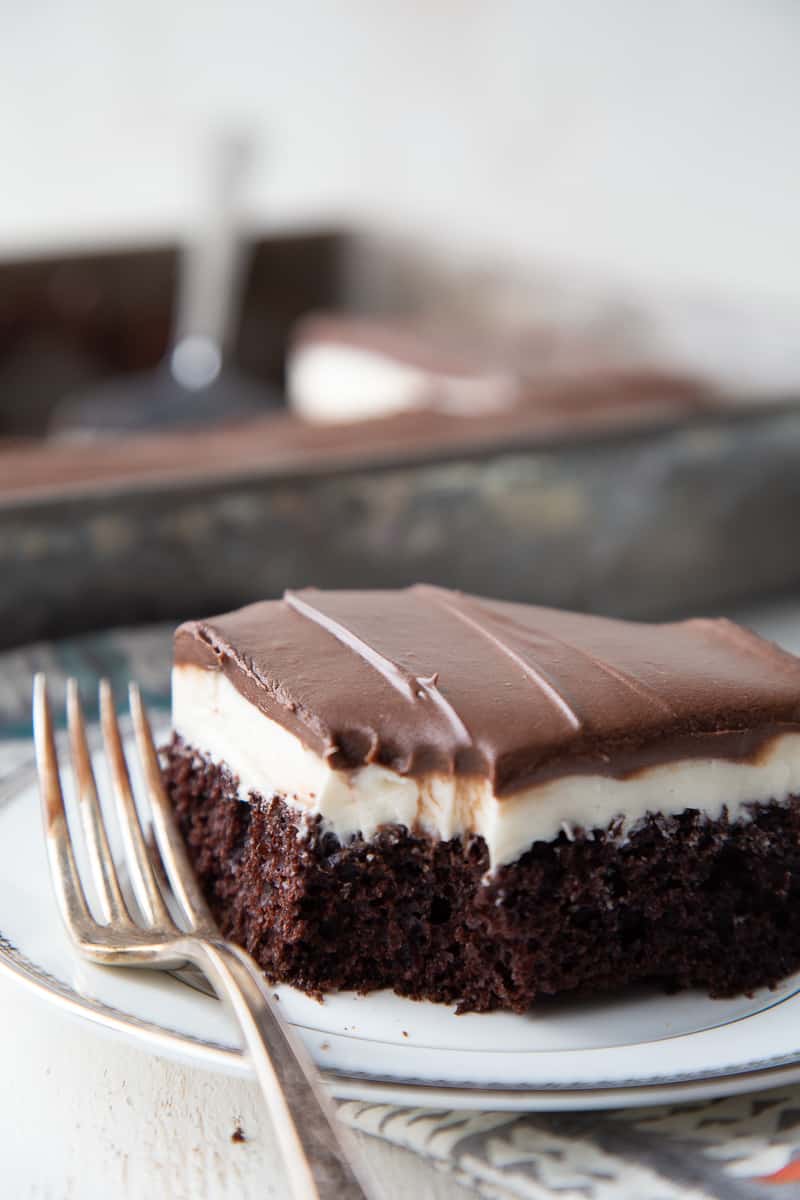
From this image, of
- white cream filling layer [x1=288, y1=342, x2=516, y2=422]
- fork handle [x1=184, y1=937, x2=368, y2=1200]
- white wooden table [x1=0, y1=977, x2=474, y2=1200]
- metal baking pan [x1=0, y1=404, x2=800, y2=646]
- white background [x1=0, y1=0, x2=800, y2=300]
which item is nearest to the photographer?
fork handle [x1=184, y1=937, x2=368, y2=1200]

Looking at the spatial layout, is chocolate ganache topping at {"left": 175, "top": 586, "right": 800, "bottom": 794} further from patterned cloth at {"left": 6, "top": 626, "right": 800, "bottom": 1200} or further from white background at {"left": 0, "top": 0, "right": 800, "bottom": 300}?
white background at {"left": 0, "top": 0, "right": 800, "bottom": 300}

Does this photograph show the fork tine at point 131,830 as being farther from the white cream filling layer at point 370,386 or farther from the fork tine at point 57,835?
the white cream filling layer at point 370,386

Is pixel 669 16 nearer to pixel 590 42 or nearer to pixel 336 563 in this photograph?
pixel 590 42

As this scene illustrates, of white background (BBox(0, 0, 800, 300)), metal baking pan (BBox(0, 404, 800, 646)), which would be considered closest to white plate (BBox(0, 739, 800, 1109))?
metal baking pan (BBox(0, 404, 800, 646))

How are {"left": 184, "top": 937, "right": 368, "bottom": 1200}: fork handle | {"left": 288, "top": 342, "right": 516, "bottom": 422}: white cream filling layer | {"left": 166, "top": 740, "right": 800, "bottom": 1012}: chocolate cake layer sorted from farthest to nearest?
{"left": 288, "top": 342, "right": 516, "bottom": 422}: white cream filling layer, {"left": 166, "top": 740, "right": 800, "bottom": 1012}: chocolate cake layer, {"left": 184, "top": 937, "right": 368, "bottom": 1200}: fork handle

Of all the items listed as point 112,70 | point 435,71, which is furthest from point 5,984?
point 112,70

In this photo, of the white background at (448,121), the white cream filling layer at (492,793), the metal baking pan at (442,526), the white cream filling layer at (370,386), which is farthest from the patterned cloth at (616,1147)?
the white background at (448,121)
